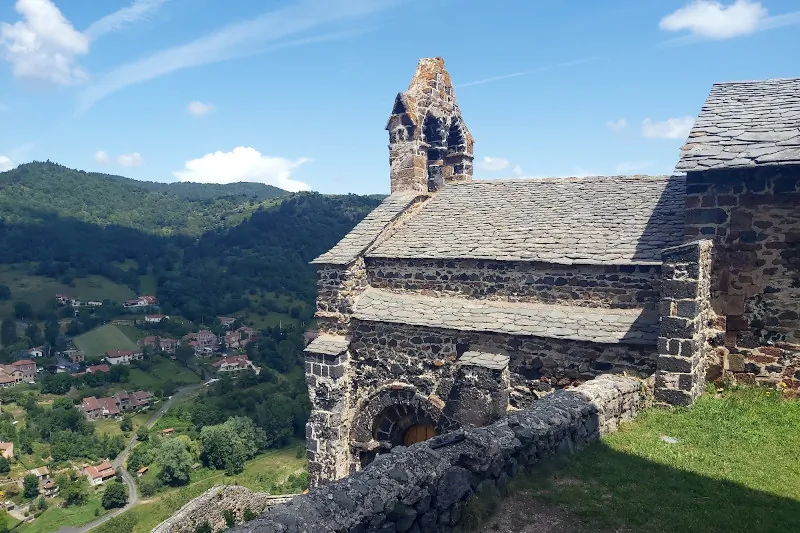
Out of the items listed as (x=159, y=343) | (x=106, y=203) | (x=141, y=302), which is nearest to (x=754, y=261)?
(x=159, y=343)

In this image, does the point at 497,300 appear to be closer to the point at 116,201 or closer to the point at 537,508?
the point at 537,508

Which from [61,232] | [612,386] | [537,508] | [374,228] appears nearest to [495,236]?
[374,228]

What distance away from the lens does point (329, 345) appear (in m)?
12.0

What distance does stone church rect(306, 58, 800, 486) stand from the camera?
29.5ft

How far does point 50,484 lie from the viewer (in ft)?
155

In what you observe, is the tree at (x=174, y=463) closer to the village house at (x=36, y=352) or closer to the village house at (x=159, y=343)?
the village house at (x=159, y=343)

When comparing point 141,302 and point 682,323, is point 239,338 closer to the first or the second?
point 141,302

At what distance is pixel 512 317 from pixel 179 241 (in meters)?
106

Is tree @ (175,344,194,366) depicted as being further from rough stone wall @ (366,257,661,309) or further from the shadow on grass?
the shadow on grass

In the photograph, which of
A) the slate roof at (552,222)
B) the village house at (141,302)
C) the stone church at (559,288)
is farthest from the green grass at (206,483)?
the village house at (141,302)

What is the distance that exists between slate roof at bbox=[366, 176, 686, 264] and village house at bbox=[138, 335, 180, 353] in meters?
70.7

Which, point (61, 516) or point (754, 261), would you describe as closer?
point (754, 261)

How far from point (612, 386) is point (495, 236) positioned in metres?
4.64

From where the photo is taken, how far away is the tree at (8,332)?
77.4m
